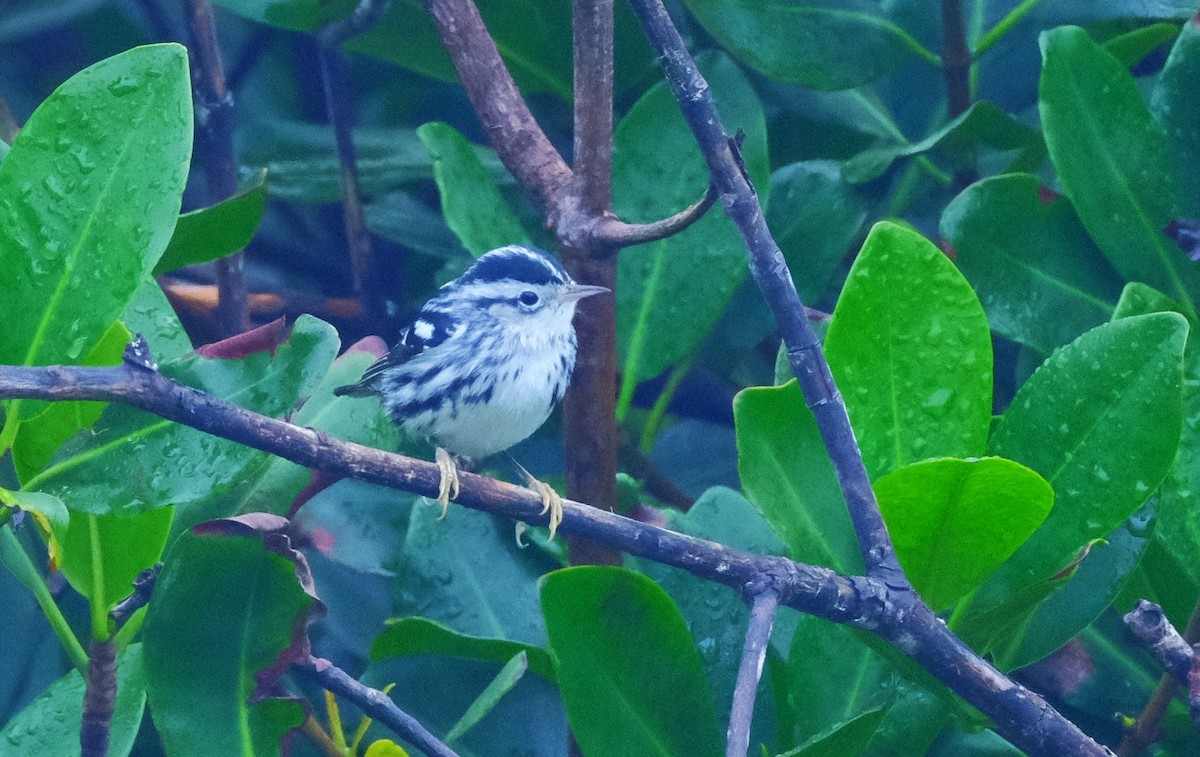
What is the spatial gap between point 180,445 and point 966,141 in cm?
140

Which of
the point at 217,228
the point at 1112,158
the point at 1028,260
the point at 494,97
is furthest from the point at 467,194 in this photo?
the point at 1112,158

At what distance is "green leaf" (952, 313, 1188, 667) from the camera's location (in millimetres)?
1542

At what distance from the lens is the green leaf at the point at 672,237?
7.11 ft

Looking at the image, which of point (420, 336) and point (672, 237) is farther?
point (420, 336)

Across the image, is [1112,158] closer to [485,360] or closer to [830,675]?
[830,675]

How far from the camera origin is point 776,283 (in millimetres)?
1438

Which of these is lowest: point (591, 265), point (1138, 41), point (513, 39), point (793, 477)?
point (793, 477)

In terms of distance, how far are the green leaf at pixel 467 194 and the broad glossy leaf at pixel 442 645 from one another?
2.19 feet

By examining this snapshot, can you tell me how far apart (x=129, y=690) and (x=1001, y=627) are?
116 centimetres

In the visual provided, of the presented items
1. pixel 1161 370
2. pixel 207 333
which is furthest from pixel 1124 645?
pixel 207 333

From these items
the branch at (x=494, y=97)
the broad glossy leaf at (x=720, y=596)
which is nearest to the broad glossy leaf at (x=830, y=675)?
the broad glossy leaf at (x=720, y=596)

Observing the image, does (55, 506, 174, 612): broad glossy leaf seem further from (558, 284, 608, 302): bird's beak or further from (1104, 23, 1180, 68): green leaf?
(1104, 23, 1180, 68): green leaf

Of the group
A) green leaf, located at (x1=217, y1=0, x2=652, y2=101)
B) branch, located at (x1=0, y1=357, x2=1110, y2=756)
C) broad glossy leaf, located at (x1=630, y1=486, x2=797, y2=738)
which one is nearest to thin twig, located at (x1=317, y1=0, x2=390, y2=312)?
green leaf, located at (x1=217, y1=0, x2=652, y2=101)

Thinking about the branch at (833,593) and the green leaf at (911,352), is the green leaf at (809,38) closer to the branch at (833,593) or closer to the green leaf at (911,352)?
the green leaf at (911,352)
